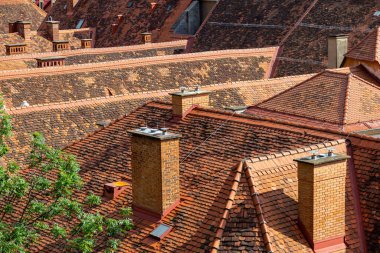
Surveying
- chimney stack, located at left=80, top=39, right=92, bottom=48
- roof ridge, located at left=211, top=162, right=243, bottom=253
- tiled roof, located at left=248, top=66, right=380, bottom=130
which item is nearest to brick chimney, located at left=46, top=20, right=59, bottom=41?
chimney stack, located at left=80, top=39, right=92, bottom=48

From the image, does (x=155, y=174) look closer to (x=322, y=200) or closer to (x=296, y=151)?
(x=296, y=151)

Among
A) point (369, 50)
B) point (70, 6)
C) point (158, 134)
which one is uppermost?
point (70, 6)

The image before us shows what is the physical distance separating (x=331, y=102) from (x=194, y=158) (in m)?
10.6

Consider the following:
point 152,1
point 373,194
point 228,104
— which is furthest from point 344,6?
point 373,194

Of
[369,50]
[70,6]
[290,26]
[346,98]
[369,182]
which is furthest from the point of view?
[70,6]

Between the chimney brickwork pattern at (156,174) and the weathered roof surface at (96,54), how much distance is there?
27.8m

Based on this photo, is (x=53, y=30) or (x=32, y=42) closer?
(x=32, y=42)

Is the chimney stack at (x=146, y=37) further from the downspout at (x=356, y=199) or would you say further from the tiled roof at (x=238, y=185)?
the downspout at (x=356, y=199)

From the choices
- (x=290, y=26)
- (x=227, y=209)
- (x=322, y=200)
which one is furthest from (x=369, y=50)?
(x=227, y=209)

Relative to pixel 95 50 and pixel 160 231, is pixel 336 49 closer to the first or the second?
pixel 95 50

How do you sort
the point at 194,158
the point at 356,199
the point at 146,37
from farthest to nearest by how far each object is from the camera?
the point at 146,37 < the point at 194,158 < the point at 356,199

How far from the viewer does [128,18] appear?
7175 cm

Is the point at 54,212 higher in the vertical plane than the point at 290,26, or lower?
lower

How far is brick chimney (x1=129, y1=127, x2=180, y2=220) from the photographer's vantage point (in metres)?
23.4
